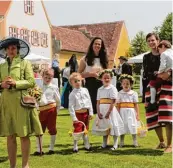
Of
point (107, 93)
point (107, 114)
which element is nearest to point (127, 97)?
point (107, 93)

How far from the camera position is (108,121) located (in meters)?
7.06

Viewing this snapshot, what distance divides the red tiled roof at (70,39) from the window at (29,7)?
711cm

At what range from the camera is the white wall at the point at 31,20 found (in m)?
39.6

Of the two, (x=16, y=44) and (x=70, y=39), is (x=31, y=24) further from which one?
(x=16, y=44)

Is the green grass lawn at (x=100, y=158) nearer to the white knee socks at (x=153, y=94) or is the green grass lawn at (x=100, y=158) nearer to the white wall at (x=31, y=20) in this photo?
the white knee socks at (x=153, y=94)

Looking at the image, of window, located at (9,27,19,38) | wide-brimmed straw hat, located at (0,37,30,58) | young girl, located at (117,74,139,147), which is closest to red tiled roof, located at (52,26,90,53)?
window, located at (9,27,19,38)

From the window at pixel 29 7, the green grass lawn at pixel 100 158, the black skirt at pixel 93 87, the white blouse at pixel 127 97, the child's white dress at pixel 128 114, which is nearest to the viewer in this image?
the green grass lawn at pixel 100 158

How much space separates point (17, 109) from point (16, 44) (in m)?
0.80

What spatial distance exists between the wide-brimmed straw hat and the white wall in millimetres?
33969

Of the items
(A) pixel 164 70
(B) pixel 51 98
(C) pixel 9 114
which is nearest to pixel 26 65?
(C) pixel 9 114

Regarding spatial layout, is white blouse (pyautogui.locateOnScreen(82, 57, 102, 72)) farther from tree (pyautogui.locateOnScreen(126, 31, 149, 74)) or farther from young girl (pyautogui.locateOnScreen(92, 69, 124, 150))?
tree (pyautogui.locateOnScreen(126, 31, 149, 74))

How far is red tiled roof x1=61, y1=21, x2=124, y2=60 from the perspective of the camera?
184 feet

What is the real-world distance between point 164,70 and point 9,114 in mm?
2342

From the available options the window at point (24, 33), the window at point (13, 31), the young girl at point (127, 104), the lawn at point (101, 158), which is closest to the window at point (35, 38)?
the window at point (24, 33)
